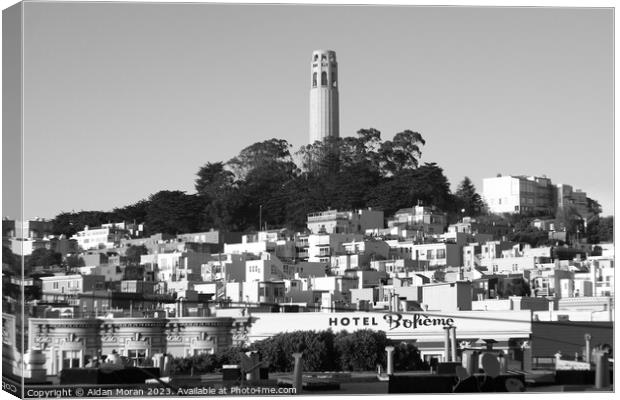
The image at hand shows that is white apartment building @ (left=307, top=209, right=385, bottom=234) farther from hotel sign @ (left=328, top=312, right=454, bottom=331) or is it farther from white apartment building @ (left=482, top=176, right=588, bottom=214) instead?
hotel sign @ (left=328, top=312, right=454, bottom=331)

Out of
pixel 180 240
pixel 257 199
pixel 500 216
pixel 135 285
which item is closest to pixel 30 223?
pixel 135 285

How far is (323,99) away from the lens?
102ft

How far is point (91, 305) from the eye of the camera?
2019cm

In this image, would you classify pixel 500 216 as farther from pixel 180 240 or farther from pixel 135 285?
pixel 135 285

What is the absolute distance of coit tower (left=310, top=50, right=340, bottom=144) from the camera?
2178cm

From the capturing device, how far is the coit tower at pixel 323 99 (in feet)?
71.5

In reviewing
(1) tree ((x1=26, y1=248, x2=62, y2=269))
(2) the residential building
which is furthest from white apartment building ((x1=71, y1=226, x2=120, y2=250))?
(2) the residential building

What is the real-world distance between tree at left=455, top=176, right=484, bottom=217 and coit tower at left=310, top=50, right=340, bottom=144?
8.61ft

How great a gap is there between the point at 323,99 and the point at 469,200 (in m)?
7.55

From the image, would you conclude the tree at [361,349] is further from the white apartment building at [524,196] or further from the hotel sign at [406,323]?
the white apartment building at [524,196]

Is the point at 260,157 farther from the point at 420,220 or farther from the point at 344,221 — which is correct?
the point at 420,220

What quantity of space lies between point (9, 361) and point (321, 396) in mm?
2264

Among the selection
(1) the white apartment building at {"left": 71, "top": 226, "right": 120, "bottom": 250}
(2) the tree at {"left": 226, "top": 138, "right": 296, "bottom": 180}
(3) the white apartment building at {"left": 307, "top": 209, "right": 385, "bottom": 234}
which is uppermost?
(2) the tree at {"left": 226, "top": 138, "right": 296, "bottom": 180}

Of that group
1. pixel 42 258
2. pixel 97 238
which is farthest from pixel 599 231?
pixel 42 258
